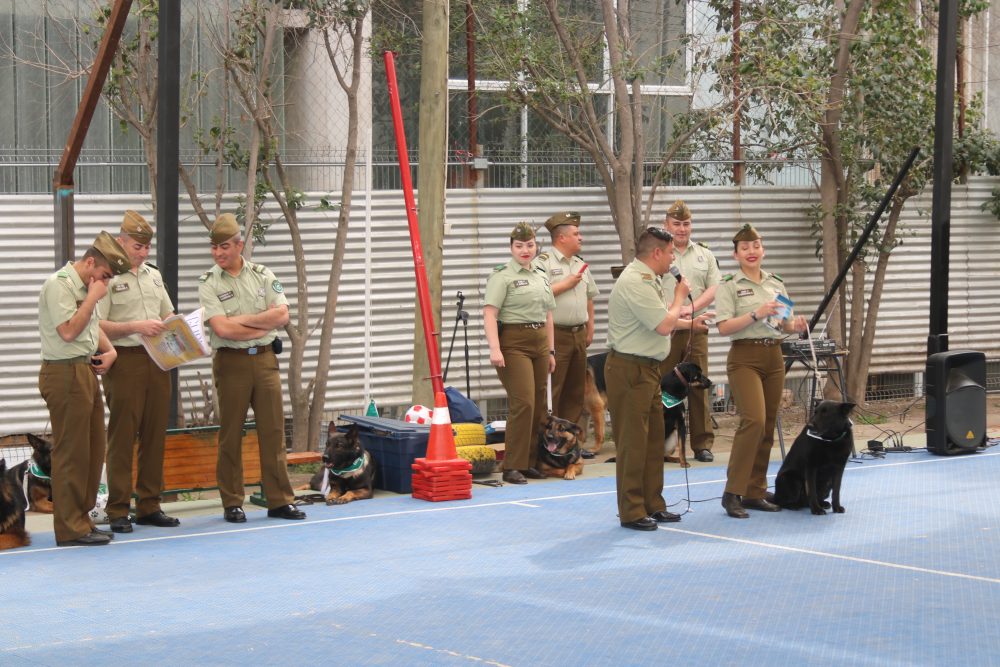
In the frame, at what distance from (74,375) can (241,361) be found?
1.14m

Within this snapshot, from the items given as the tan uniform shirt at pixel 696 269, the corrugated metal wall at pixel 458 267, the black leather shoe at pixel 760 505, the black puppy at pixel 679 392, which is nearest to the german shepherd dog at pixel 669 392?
the black puppy at pixel 679 392

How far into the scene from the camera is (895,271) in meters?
14.9

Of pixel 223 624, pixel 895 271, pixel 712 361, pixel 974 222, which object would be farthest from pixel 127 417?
pixel 974 222

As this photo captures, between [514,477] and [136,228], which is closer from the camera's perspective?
[136,228]

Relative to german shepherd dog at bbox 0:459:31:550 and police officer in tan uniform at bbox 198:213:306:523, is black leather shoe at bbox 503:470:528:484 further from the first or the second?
german shepherd dog at bbox 0:459:31:550

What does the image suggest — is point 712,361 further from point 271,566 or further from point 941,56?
point 271,566

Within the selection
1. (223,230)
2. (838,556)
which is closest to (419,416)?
(223,230)

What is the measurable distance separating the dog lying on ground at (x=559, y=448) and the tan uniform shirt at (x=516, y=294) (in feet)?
2.83

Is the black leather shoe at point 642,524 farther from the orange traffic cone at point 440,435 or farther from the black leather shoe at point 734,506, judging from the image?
the orange traffic cone at point 440,435

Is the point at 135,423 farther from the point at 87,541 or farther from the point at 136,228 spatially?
the point at 136,228

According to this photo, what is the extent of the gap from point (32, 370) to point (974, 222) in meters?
10.3

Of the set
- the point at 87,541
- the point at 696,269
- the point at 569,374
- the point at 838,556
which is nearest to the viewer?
the point at 838,556

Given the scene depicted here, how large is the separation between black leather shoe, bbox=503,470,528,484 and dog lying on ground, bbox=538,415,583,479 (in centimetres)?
Result: 27

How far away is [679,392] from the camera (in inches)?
380
